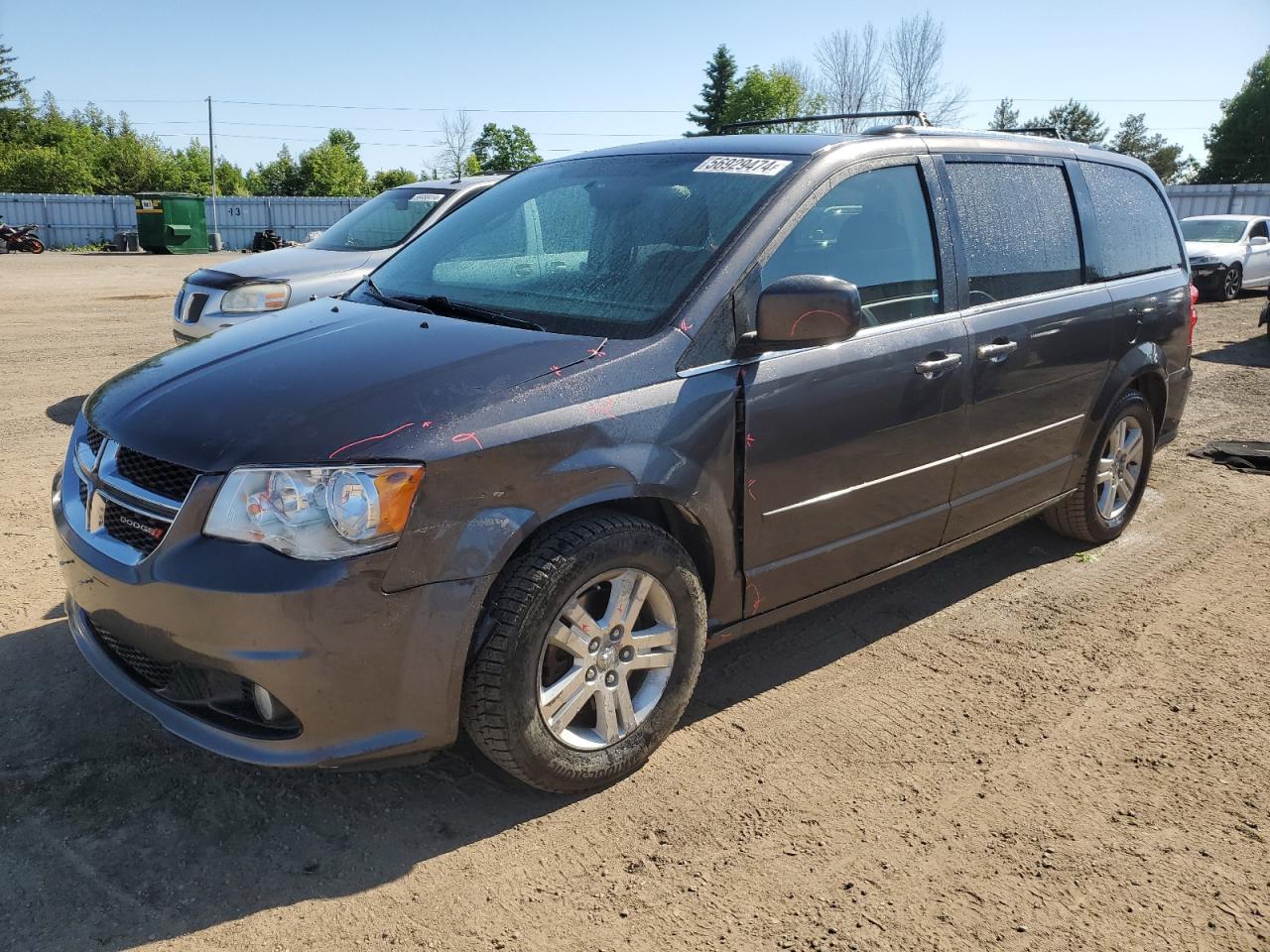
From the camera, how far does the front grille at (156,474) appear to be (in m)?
2.60

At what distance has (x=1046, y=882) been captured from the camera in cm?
267

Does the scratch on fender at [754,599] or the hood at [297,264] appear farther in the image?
the hood at [297,264]

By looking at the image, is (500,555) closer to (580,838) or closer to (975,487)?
(580,838)

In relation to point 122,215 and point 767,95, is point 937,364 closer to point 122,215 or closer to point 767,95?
point 122,215

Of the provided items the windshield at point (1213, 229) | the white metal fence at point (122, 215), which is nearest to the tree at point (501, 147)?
the white metal fence at point (122, 215)

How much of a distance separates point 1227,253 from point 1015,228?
17.2 m

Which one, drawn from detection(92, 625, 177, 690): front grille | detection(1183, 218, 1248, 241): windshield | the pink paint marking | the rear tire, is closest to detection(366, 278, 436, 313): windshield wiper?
the pink paint marking

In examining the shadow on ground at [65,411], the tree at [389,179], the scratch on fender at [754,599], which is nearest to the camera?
the scratch on fender at [754,599]

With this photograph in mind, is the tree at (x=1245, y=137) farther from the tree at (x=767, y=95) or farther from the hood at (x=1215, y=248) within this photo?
the hood at (x=1215, y=248)

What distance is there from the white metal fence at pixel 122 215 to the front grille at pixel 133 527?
1419 inches

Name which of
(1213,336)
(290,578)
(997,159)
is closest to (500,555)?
(290,578)

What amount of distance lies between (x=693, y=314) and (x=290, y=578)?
4.61 ft

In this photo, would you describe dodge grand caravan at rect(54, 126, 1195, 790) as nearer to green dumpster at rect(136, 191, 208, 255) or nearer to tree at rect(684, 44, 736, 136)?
green dumpster at rect(136, 191, 208, 255)

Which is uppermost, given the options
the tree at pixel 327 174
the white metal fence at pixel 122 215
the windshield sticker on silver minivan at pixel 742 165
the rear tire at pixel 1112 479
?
the tree at pixel 327 174
